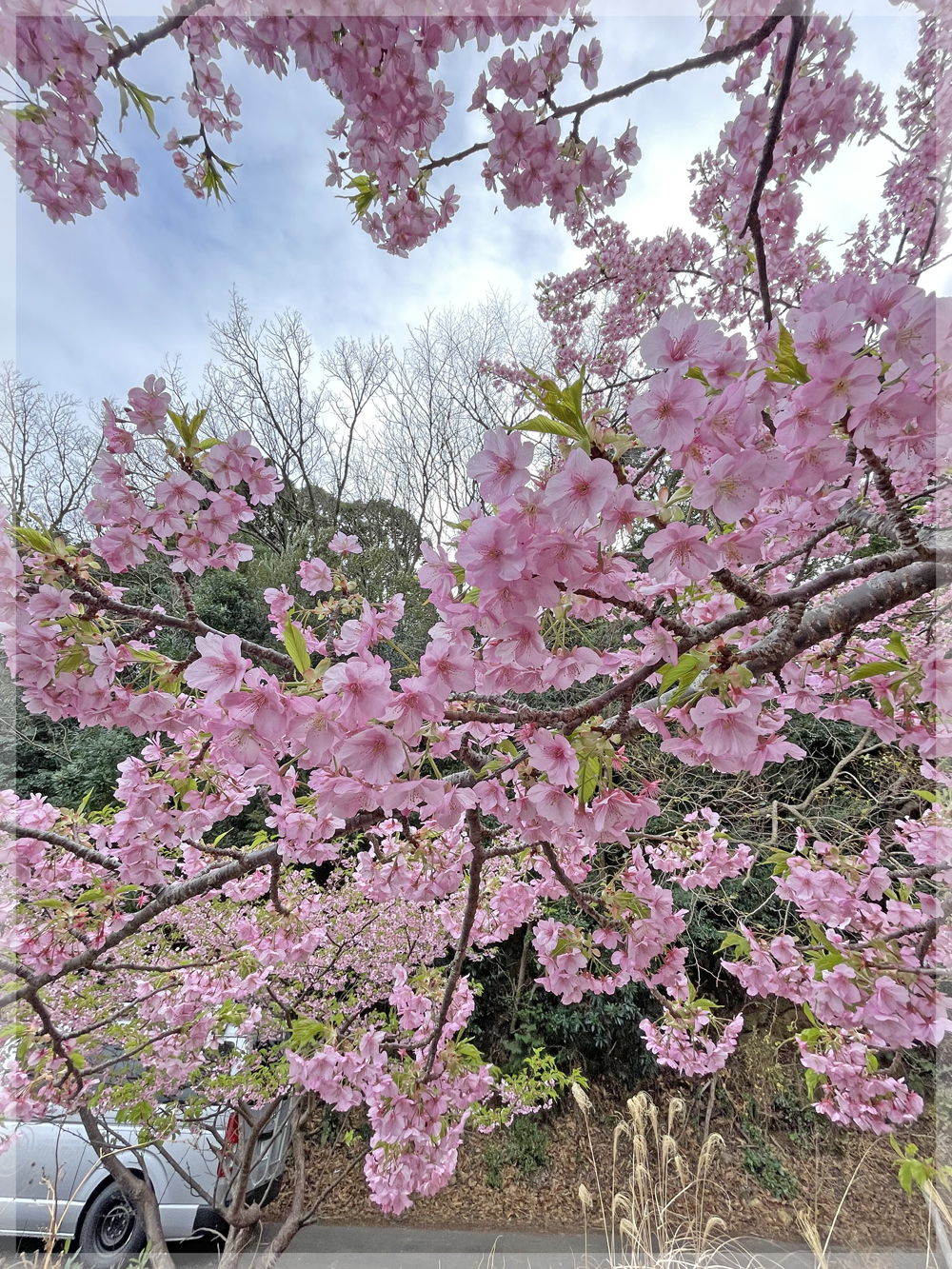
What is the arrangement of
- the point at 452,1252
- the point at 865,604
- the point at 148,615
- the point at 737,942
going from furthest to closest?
the point at 452,1252 < the point at 737,942 < the point at 148,615 < the point at 865,604

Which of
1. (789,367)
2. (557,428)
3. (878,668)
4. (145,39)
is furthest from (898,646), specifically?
(145,39)

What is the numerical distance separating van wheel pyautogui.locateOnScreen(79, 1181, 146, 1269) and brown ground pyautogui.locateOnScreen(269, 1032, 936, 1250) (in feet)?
3.30

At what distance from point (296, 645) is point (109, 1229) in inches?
169

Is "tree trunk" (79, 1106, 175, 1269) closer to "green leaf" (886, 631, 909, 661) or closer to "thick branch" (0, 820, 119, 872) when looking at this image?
"thick branch" (0, 820, 119, 872)

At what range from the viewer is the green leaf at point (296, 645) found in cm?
72

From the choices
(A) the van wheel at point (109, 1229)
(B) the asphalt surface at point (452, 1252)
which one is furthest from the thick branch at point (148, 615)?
(B) the asphalt surface at point (452, 1252)

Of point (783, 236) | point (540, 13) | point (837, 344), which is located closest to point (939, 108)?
point (783, 236)

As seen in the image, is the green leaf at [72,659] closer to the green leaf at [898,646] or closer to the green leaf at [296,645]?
the green leaf at [296,645]

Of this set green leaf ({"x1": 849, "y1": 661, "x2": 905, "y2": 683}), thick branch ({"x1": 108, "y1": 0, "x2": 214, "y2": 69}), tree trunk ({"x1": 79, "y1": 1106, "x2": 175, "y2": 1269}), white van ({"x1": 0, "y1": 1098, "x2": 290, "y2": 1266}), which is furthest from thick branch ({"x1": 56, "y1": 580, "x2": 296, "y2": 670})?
white van ({"x1": 0, "y1": 1098, "x2": 290, "y2": 1266})

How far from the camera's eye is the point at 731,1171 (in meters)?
4.00

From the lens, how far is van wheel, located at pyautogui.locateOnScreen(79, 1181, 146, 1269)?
2.83 m

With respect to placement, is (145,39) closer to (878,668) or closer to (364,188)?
(364,188)

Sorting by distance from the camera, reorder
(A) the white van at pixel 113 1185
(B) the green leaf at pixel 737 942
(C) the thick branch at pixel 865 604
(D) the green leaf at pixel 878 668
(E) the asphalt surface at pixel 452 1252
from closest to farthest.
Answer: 1. (C) the thick branch at pixel 865 604
2. (D) the green leaf at pixel 878 668
3. (B) the green leaf at pixel 737 942
4. (A) the white van at pixel 113 1185
5. (E) the asphalt surface at pixel 452 1252

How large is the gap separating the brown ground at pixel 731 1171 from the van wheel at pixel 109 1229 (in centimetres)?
101
